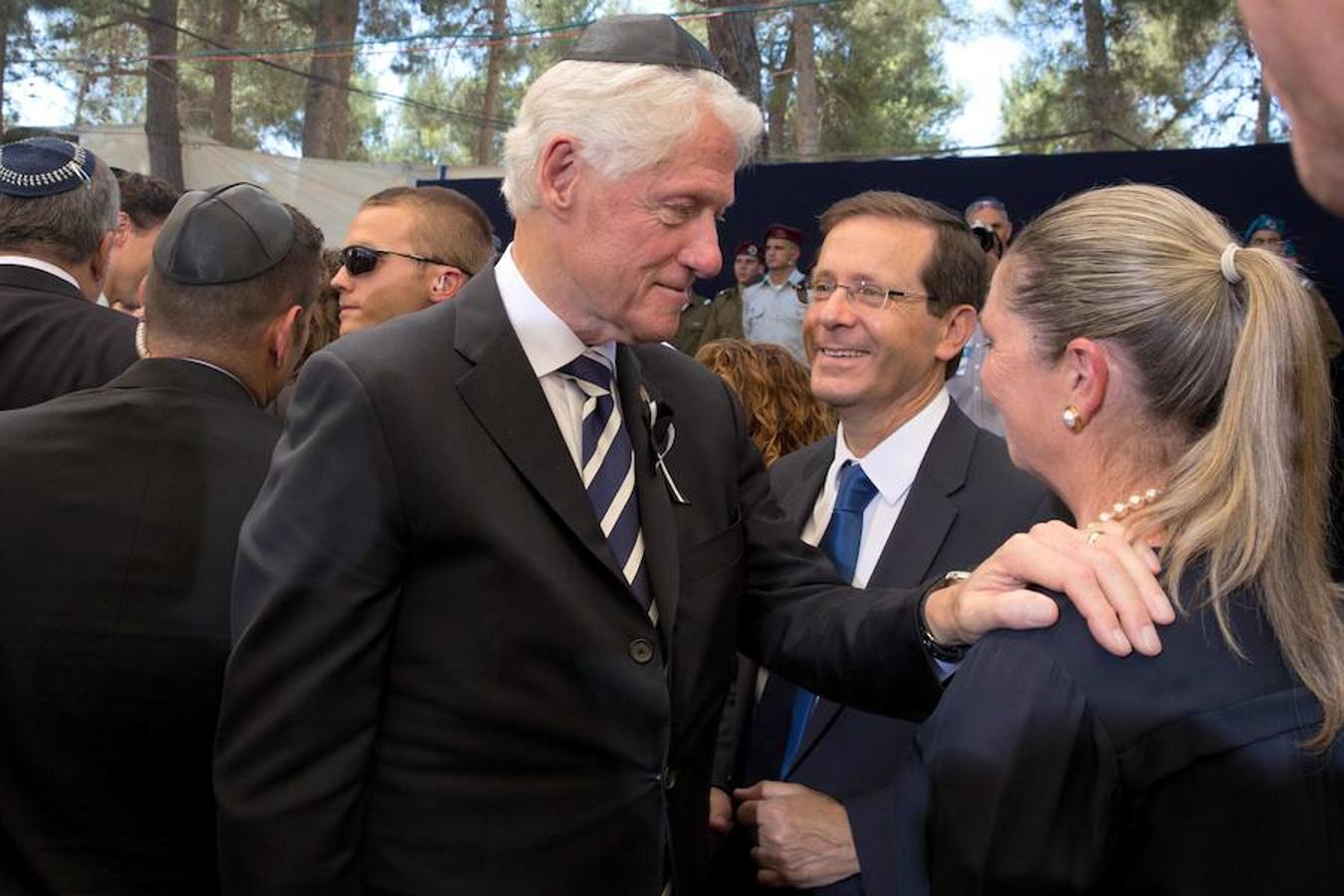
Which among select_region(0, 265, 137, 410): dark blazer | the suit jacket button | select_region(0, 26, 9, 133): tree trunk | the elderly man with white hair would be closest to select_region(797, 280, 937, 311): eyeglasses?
the elderly man with white hair

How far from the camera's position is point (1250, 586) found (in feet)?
4.91

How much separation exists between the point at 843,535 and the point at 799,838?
0.71 m

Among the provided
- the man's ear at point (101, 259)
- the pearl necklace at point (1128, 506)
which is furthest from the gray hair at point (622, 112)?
the man's ear at point (101, 259)

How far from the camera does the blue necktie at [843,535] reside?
2.59 meters

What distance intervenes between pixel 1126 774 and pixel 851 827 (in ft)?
2.59

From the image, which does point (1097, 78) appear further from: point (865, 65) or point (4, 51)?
point (4, 51)

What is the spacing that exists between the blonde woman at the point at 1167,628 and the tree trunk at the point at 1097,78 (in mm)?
15674

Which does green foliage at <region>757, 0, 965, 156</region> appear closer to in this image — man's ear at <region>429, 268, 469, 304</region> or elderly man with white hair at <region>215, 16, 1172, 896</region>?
man's ear at <region>429, 268, 469, 304</region>

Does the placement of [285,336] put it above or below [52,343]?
above

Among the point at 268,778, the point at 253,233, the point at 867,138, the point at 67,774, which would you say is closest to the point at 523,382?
the point at 268,778

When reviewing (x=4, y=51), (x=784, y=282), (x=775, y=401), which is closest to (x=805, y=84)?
(x=784, y=282)

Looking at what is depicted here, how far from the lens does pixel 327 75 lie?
75.8ft

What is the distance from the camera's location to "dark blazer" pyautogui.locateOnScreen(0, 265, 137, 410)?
3168mm

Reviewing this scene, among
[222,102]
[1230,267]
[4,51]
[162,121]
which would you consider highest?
[4,51]
